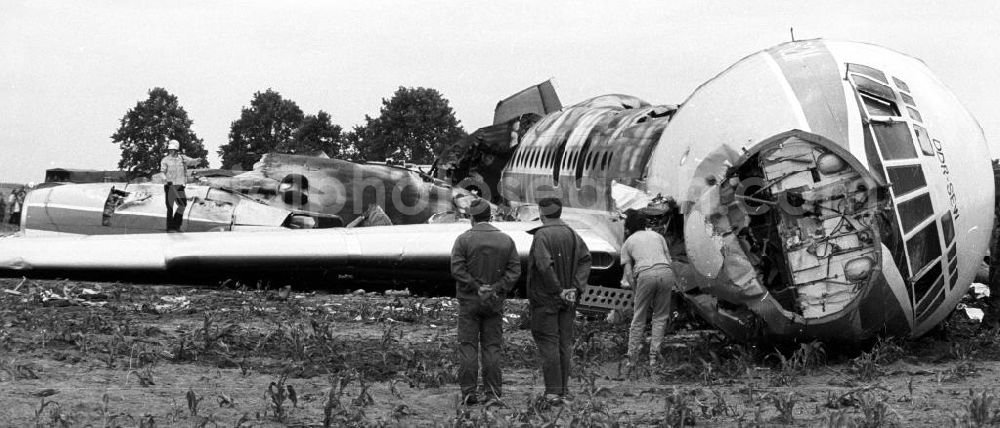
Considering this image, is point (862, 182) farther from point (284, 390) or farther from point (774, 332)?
point (284, 390)

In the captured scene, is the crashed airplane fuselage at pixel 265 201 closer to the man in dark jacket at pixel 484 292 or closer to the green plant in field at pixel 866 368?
the man in dark jacket at pixel 484 292

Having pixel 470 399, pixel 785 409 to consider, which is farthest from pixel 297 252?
pixel 785 409

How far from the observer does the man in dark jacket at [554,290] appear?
371 inches

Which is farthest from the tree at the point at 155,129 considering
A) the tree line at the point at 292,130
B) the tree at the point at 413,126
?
the tree at the point at 413,126

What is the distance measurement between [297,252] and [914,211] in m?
8.03

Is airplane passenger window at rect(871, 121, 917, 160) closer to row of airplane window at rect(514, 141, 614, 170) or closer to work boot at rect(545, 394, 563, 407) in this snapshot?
work boot at rect(545, 394, 563, 407)

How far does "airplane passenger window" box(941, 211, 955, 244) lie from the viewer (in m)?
10.6

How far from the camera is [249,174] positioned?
21938mm

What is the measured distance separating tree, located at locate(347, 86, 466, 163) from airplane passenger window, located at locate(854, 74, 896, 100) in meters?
56.1

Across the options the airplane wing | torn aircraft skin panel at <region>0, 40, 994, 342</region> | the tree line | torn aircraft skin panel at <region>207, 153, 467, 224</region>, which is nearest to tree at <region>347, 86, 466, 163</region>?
the tree line

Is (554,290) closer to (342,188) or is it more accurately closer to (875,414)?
(875,414)

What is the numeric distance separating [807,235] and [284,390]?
462 centimetres

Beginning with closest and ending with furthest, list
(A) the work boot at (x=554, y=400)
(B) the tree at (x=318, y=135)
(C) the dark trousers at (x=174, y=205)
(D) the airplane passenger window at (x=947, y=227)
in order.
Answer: (A) the work boot at (x=554, y=400), (D) the airplane passenger window at (x=947, y=227), (C) the dark trousers at (x=174, y=205), (B) the tree at (x=318, y=135)

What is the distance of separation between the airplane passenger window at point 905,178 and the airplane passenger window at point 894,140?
0.11 m
